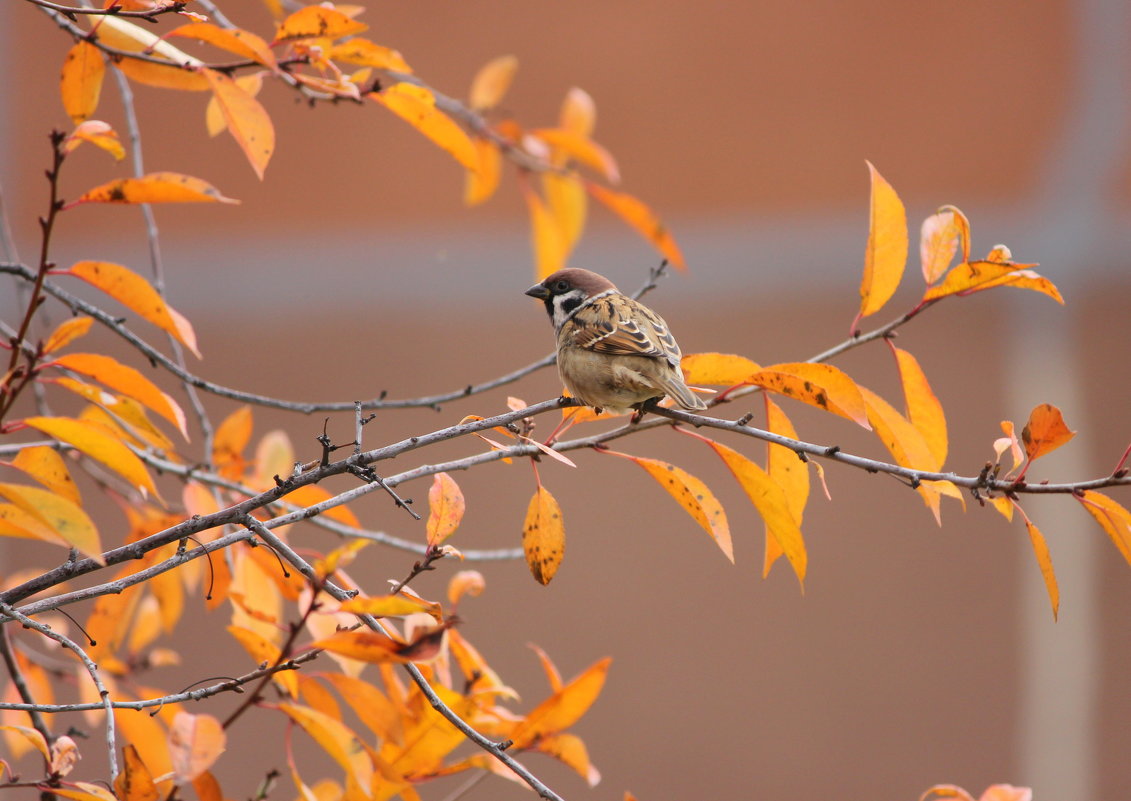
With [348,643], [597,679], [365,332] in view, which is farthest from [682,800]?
[348,643]

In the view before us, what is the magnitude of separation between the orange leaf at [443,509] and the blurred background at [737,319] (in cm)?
215

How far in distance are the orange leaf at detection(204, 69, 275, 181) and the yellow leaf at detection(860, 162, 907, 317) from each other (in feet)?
2.43

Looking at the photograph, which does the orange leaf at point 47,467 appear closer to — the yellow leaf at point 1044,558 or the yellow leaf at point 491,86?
the yellow leaf at point 1044,558

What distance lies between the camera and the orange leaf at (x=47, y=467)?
1190 millimetres

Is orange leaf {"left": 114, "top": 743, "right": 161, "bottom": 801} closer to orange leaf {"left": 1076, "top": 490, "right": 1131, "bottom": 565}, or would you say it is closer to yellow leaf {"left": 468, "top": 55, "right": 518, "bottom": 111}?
orange leaf {"left": 1076, "top": 490, "right": 1131, "bottom": 565}

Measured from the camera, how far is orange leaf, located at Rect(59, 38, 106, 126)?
1.30 metres

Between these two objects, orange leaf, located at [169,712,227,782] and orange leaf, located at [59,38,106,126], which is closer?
orange leaf, located at [169,712,227,782]

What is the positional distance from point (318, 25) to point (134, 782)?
0.89 meters

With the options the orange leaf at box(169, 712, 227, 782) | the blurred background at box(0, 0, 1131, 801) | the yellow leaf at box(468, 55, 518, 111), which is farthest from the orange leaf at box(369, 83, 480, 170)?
the blurred background at box(0, 0, 1131, 801)

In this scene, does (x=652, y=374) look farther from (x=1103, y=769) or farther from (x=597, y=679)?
(x=1103, y=769)

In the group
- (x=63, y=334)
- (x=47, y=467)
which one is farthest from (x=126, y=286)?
(x=47, y=467)

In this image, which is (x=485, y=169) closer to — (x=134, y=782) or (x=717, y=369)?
(x=717, y=369)

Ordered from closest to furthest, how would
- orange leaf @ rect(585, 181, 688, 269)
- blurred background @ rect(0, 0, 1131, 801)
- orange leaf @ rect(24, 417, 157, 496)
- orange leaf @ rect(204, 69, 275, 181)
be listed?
1. orange leaf @ rect(24, 417, 157, 496)
2. orange leaf @ rect(204, 69, 275, 181)
3. orange leaf @ rect(585, 181, 688, 269)
4. blurred background @ rect(0, 0, 1131, 801)

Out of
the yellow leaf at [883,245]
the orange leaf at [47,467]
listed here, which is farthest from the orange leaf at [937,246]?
the orange leaf at [47,467]
